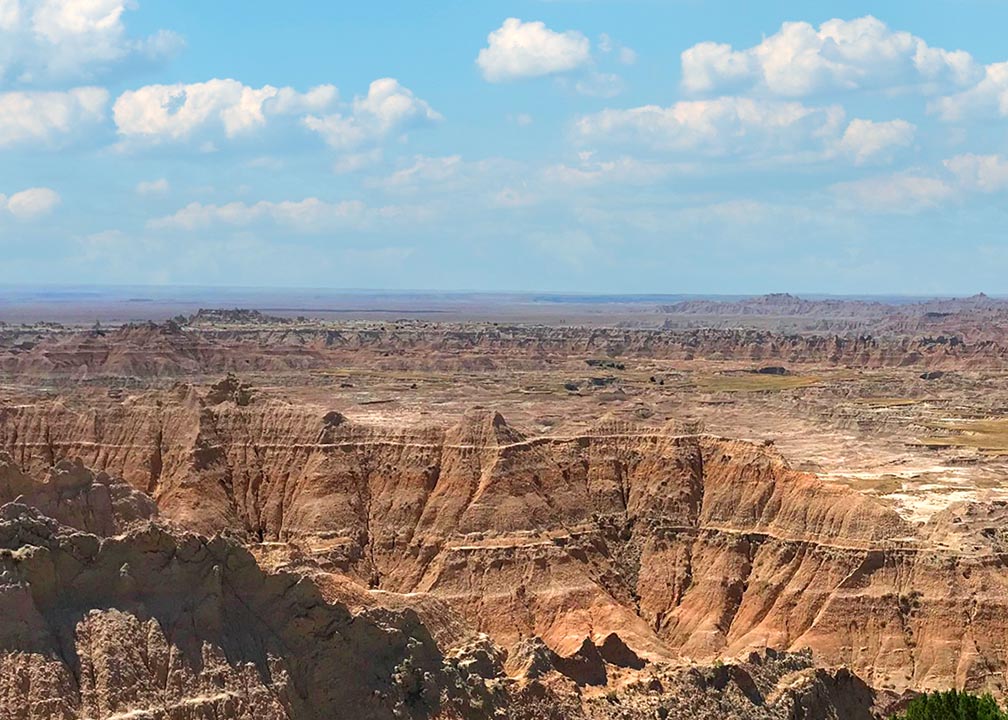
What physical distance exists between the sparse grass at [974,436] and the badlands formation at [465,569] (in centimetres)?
2042

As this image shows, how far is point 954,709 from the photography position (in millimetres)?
49438

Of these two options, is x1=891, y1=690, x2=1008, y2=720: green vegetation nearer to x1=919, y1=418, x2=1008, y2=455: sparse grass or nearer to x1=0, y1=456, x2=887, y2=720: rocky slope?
x1=0, y1=456, x2=887, y2=720: rocky slope

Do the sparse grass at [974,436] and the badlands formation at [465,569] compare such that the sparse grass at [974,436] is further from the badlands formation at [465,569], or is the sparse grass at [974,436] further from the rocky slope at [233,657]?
the rocky slope at [233,657]

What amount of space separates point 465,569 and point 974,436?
94.9 metres

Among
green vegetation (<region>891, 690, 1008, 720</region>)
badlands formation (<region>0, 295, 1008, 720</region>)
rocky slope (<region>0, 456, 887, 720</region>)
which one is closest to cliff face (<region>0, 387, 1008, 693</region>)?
badlands formation (<region>0, 295, 1008, 720</region>)

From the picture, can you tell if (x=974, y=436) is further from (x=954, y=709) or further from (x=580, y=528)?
(x=954, y=709)

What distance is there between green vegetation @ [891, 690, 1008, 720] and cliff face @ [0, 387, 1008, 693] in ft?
31.5

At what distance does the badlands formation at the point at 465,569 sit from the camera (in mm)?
38156

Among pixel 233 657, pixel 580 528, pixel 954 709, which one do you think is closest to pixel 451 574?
pixel 580 528

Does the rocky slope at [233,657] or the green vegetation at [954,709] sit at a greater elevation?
the rocky slope at [233,657]

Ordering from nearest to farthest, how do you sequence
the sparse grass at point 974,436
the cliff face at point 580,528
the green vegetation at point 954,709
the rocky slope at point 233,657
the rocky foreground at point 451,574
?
the rocky slope at point 233,657 < the rocky foreground at point 451,574 < the green vegetation at point 954,709 < the cliff face at point 580,528 < the sparse grass at point 974,436

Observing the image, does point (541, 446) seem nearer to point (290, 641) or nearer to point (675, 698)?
point (675, 698)

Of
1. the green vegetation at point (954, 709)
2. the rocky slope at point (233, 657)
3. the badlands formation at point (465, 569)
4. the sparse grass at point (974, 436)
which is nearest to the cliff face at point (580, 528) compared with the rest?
the badlands formation at point (465, 569)

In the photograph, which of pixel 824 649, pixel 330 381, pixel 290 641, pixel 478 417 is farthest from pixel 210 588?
pixel 330 381
